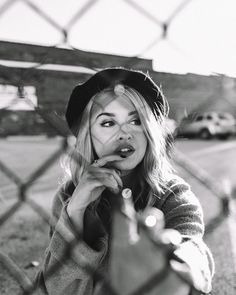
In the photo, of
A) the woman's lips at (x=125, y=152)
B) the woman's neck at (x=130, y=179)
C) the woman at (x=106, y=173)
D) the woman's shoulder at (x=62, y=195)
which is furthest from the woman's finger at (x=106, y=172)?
the woman's shoulder at (x=62, y=195)

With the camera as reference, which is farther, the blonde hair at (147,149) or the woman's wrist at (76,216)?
the blonde hair at (147,149)

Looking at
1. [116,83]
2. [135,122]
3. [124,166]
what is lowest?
[124,166]

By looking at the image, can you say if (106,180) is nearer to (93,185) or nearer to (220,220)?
(93,185)

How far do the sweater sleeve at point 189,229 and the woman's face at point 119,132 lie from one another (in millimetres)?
125

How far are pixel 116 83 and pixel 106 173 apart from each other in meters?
0.32

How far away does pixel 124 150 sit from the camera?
1030mm

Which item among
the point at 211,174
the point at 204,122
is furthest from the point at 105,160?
the point at 211,174

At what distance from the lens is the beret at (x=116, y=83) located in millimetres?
1137

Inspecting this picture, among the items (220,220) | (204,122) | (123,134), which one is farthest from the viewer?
(204,122)

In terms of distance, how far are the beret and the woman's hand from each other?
0.24 meters

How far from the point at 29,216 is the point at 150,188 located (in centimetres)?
212

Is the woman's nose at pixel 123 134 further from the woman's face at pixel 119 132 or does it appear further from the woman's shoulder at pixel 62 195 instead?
the woman's shoulder at pixel 62 195

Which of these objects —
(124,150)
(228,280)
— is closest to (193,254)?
(124,150)

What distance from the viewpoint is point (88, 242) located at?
1057 mm
